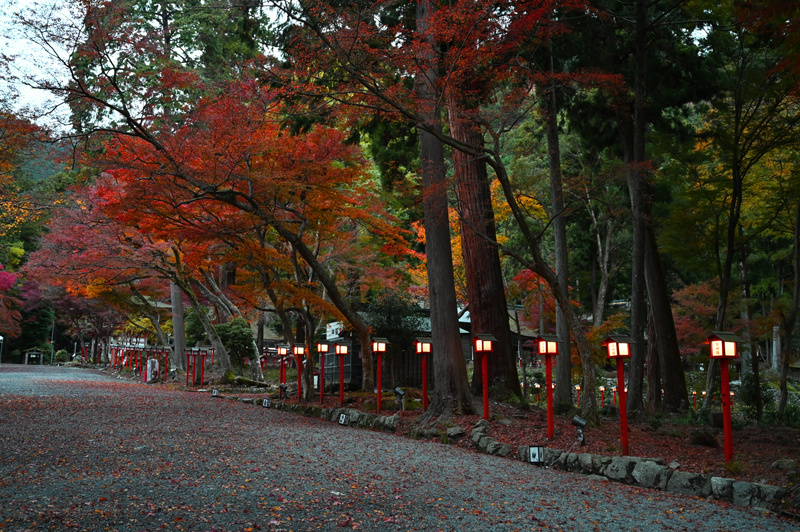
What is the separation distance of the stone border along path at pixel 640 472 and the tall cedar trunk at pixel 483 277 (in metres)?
2.55

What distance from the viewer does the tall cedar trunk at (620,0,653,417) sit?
11156 millimetres

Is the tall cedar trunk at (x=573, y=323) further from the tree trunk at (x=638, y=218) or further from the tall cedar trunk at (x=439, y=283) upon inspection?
the tree trunk at (x=638, y=218)

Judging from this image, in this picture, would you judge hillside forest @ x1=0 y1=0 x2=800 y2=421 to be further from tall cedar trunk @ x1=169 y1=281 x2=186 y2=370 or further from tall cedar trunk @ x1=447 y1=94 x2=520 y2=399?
tall cedar trunk @ x1=169 y1=281 x2=186 y2=370

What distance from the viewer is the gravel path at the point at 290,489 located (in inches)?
175

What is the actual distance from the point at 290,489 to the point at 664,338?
1078 centimetres

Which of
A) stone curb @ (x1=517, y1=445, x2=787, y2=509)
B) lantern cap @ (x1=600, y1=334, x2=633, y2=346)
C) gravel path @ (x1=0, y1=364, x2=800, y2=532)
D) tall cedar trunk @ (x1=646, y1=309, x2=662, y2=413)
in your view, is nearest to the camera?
gravel path @ (x1=0, y1=364, x2=800, y2=532)

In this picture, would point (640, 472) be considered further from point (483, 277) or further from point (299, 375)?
point (299, 375)

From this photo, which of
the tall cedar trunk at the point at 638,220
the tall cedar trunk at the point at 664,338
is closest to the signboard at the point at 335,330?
A: the tall cedar trunk at the point at 664,338

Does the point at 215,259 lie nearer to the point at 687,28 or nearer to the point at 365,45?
the point at 365,45

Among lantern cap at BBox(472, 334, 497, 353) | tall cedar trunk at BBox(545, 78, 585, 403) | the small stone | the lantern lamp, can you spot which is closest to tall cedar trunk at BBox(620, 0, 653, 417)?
tall cedar trunk at BBox(545, 78, 585, 403)

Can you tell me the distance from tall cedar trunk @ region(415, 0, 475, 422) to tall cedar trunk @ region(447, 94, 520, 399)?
3.14 ft

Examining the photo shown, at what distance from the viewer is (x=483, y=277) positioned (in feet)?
40.7

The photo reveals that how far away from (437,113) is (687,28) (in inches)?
259

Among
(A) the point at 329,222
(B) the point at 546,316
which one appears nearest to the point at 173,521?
(A) the point at 329,222
